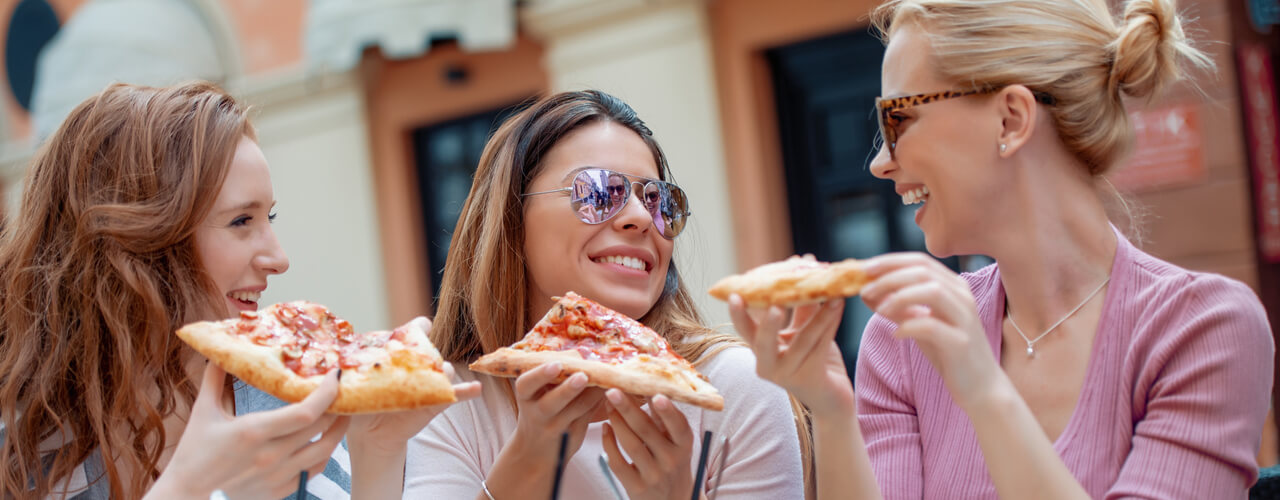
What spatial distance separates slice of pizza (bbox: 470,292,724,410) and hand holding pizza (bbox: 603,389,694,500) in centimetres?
4

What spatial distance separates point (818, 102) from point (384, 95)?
14.6 ft

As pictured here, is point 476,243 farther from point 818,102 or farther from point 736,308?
point 818,102

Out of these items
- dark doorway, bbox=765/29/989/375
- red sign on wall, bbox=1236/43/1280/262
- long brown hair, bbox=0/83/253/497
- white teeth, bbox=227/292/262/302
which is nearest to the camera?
long brown hair, bbox=0/83/253/497

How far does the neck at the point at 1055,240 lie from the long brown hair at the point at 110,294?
1800 millimetres

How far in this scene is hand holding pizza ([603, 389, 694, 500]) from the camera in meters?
2.36

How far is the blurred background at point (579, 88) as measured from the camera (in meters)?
6.69

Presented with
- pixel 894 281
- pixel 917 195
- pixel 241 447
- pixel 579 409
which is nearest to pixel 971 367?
pixel 894 281

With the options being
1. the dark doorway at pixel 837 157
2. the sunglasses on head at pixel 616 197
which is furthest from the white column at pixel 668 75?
the sunglasses on head at pixel 616 197

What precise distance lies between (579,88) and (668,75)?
0.79 metres

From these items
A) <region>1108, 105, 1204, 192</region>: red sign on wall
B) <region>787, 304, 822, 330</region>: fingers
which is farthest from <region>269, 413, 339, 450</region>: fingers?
<region>1108, 105, 1204, 192</region>: red sign on wall

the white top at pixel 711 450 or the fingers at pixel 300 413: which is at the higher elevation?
the fingers at pixel 300 413

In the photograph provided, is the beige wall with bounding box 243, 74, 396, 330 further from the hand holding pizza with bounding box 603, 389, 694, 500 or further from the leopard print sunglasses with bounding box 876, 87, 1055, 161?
the leopard print sunglasses with bounding box 876, 87, 1055, 161

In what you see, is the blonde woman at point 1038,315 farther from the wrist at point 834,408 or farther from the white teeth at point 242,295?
the white teeth at point 242,295

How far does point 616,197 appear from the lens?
9.69 feet
